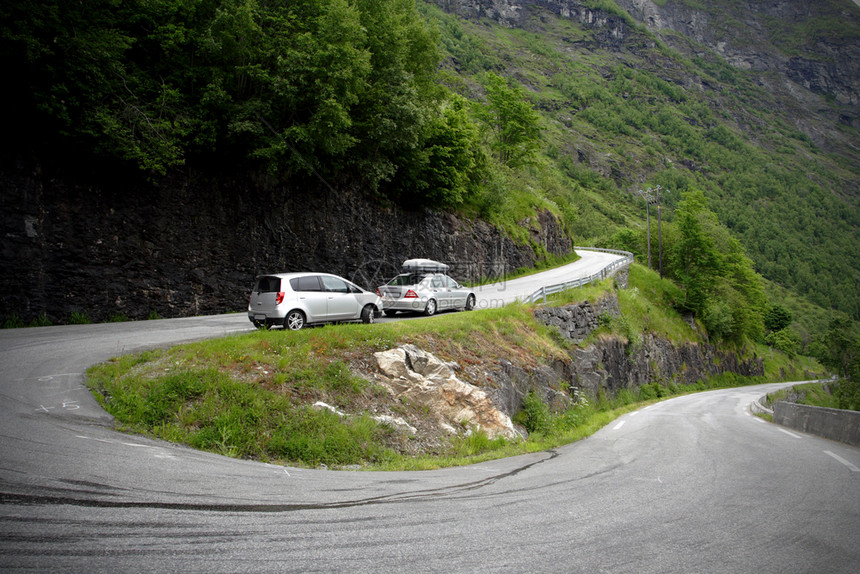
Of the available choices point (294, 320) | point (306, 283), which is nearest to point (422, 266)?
point (306, 283)

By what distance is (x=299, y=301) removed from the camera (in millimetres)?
12977

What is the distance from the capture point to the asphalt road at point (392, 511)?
3590 mm

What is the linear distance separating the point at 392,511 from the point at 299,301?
9043mm

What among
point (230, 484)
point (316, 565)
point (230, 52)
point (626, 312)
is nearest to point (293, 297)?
point (230, 484)

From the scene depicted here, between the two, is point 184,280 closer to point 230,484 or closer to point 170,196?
point 170,196

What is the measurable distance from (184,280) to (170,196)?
3448mm

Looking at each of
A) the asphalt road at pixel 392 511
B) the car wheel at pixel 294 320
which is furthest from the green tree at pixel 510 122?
the asphalt road at pixel 392 511

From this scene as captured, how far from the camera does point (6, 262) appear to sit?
47.8ft

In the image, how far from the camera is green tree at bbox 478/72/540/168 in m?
48.4

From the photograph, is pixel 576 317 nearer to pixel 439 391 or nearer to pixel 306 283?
pixel 439 391

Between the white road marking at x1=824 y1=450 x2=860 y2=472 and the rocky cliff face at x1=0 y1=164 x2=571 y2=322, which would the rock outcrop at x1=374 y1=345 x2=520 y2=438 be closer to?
the white road marking at x1=824 y1=450 x2=860 y2=472

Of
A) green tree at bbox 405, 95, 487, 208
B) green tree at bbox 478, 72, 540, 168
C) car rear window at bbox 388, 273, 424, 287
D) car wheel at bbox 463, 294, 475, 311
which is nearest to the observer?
car rear window at bbox 388, 273, 424, 287

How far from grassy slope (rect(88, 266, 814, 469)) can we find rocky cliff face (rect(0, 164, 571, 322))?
875 cm

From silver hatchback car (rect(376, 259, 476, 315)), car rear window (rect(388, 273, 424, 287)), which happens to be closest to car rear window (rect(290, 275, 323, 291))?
silver hatchback car (rect(376, 259, 476, 315))
